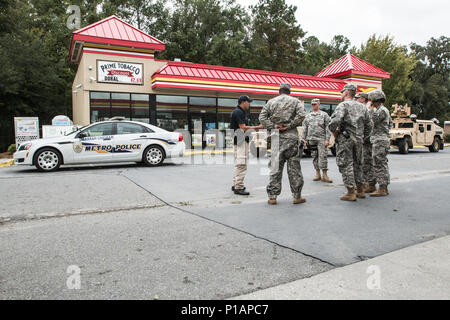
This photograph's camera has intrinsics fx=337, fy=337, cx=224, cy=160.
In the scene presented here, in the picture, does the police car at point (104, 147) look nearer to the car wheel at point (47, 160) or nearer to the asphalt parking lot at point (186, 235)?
the car wheel at point (47, 160)

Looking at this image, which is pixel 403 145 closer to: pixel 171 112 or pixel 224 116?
pixel 224 116

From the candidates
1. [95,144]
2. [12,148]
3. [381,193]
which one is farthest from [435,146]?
[12,148]

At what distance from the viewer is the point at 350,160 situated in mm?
5910

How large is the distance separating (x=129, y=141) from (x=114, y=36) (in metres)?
8.72

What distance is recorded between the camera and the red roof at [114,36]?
16.1 m

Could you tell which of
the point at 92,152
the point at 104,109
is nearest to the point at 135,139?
the point at 92,152

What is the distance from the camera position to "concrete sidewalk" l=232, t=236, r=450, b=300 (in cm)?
256

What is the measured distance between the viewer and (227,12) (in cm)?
3947

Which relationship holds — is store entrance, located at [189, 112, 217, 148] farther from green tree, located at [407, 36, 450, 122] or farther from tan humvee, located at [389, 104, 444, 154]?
green tree, located at [407, 36, 450, 122]

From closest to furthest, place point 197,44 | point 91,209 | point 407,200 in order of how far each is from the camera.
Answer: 1. point 91,209
2. point 407,200
3. point 197,44

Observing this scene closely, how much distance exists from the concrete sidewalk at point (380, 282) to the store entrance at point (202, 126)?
16141 mm
